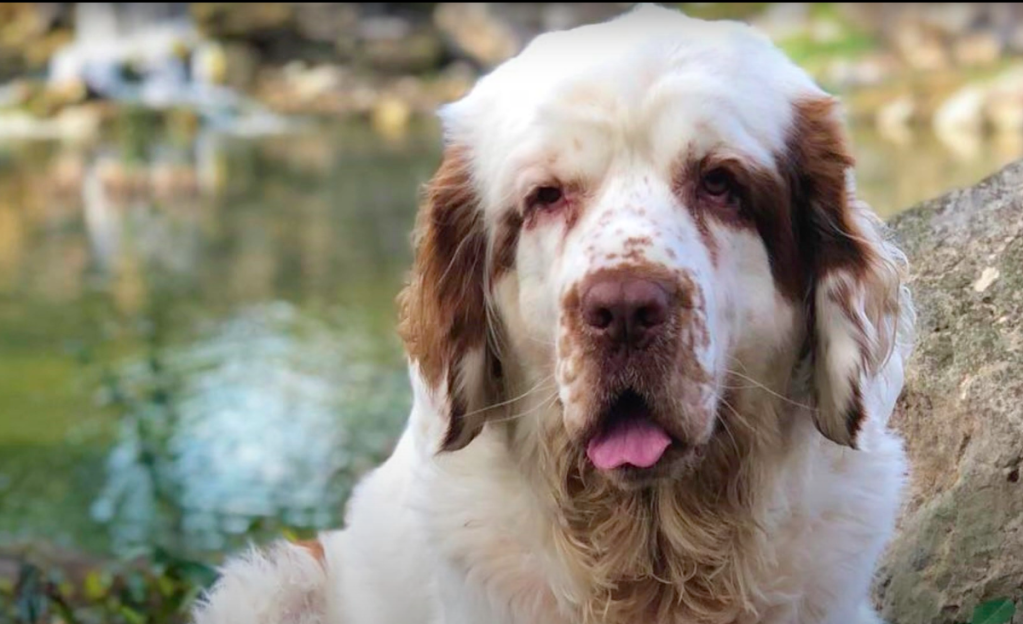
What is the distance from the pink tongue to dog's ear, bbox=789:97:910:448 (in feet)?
1.40

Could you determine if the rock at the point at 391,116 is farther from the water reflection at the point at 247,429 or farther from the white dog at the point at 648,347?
the white dog at the point at 648,347

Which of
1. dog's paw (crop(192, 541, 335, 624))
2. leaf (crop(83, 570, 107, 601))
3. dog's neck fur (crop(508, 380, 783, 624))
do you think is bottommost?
leaf (crop(83, 570, 107, 601))

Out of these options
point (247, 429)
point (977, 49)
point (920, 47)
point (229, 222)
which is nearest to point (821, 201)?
point (247, 429)

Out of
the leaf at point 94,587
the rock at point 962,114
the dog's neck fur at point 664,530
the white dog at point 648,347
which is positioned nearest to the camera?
the white dog at point 648,347

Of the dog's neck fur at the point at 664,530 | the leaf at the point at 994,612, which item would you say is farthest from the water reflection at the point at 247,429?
the leaf at the point at 994,612

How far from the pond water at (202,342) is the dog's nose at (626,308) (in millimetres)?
3416

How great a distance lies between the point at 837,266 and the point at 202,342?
34.1ft

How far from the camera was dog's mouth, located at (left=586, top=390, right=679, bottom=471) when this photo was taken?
8.09 ft

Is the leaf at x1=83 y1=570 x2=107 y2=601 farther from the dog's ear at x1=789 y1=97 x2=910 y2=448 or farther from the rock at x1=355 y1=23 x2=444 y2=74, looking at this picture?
the rock at x1=355 y1=23 x2=444 y2=74

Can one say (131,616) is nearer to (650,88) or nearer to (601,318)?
(601,318)

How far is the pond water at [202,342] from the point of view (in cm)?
801

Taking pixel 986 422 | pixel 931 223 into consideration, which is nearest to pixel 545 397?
pixel 986 422

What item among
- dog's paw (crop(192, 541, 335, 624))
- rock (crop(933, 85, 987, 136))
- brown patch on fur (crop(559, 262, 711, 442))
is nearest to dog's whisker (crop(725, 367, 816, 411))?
brown patch on fur (crop(559, 262, 711, 442))

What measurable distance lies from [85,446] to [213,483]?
4.47ft
